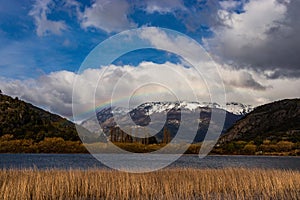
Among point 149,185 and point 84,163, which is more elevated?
point 84,163

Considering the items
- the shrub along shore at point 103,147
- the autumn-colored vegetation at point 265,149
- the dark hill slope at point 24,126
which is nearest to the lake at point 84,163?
the shrub along shore at point 103,147

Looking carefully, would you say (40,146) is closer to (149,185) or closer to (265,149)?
(265,149)

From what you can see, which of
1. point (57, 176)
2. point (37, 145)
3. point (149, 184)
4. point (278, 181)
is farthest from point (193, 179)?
point (37, 145)

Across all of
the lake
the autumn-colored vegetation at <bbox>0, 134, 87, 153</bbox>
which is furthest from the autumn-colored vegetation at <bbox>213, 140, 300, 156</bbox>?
the lake

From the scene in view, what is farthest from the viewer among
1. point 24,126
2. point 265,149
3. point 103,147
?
point 265,149

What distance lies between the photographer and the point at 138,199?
1575cm

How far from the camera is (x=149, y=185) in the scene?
17266 mm

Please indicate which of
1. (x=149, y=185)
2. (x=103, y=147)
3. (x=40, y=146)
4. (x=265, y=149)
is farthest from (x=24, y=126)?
(x=149, y=185)

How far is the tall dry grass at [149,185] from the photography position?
15.8 metres

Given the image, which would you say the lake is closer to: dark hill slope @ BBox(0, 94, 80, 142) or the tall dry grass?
the tall dry grass

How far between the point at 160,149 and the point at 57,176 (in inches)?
4282

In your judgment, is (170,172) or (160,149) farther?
(160,149)

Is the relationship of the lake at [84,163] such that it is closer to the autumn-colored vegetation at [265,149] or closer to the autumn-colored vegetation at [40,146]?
the autumn-colored vegetation at [40,146]

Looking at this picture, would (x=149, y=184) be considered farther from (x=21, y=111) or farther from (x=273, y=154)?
(x=21, y=111)
